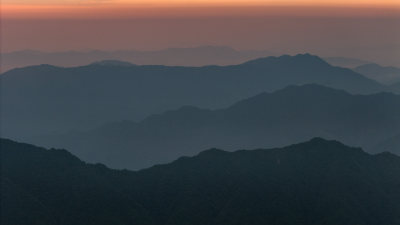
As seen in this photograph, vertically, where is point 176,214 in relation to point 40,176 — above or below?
below

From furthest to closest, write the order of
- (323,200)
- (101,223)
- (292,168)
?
(292,168) < (323,200) < (101,223)

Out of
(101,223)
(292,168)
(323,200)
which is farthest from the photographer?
(292,168)

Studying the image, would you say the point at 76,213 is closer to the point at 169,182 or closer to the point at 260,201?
the point at 169,182

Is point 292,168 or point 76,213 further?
point 292,168

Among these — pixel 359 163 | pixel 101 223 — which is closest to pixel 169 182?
pixel 101 223

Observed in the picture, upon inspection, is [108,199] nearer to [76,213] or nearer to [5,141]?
[76,213]

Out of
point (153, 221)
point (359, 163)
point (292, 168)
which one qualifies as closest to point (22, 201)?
point (153, 221)

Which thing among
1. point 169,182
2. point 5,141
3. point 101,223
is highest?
point 5,141
